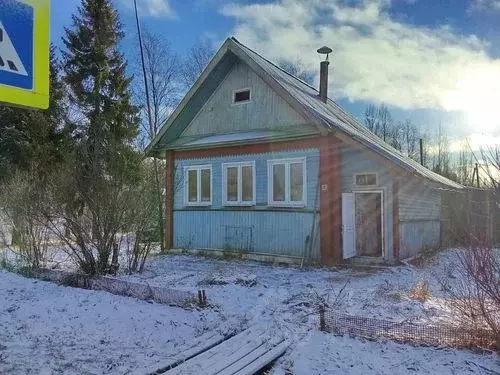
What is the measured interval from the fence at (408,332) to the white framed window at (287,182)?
22.8 feet

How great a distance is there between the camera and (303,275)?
10.7m

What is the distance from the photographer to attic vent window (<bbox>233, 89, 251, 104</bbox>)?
14104 mm

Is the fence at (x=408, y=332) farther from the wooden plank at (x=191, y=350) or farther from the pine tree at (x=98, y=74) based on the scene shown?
the pine tree at (x=98, y=74)

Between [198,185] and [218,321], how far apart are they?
9017mm

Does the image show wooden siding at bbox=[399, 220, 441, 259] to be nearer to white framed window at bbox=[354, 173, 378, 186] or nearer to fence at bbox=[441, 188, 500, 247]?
white framed window at bbox=[354, 173, 378, 186]

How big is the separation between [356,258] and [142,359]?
883cm

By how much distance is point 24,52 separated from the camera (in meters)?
2.63

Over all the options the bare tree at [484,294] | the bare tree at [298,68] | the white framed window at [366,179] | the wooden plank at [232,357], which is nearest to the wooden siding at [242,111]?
the white framed window at [366,179]

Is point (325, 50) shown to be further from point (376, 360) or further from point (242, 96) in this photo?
point (376, 360)

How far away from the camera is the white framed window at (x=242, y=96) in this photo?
1405 centimetres

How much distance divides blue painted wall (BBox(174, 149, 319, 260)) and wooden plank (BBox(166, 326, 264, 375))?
6.78 metres

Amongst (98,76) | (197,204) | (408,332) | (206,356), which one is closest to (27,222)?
(197,204)

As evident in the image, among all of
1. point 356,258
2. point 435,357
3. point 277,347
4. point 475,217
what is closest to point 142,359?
Result: point 277,347

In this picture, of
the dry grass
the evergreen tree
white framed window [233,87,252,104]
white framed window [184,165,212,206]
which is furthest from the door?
the evergreen tree
